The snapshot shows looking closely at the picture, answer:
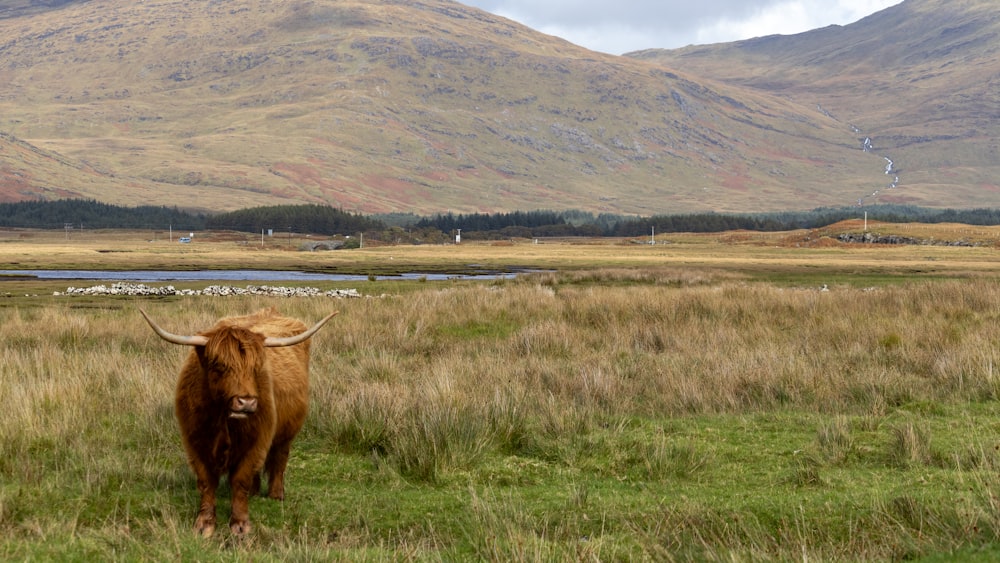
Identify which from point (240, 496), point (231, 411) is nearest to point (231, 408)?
point (231, 411)

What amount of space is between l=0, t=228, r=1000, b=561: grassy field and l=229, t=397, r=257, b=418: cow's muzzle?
931mm

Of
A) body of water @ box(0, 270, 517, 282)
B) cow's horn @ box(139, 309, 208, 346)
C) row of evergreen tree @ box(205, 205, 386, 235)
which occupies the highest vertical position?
row of evergreen tree @ box(205, 205, 386, 235)

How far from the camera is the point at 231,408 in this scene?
23.6 feet

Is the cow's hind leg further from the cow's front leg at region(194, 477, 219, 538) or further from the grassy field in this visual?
the cow's front leg at region(194, 477, 219, 538)

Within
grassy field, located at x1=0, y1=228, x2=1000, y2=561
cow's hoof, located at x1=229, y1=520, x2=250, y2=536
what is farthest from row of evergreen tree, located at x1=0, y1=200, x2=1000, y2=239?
cow's hoof, located at x1=229, y1=520, x2=250, y2=536

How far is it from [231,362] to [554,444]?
13.7 feet

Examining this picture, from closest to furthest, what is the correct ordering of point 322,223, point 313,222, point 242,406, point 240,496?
point 242,406, point 240,496, point 322,223, point 313,222

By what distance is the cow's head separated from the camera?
282 inches

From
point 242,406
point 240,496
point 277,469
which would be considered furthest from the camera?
point 277,469

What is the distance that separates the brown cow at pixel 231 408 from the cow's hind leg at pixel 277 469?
0.02 metres

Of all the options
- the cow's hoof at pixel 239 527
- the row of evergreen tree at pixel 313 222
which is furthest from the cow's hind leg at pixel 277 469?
the row of evergreen tree at pixel 313 222

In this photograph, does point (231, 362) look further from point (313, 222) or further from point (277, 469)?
point (313, 222)

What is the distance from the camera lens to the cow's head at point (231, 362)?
717 cm

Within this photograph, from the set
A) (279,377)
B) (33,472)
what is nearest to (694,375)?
(279,377)
